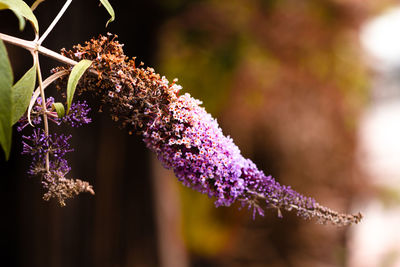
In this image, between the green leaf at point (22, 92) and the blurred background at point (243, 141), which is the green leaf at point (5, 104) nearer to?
the green leaf at point (22, 92)

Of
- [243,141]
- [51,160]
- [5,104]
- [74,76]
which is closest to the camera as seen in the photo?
[5,104]

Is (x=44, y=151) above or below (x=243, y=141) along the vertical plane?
below

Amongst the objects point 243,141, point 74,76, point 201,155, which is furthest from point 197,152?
point 243,141

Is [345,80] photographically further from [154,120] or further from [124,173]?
[154,120]

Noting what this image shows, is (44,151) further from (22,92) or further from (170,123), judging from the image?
(170,123)

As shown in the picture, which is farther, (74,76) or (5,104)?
(74,76)

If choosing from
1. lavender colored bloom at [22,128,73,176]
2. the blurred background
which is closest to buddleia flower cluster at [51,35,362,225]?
lavender colored bloom at [22,128,73,176]

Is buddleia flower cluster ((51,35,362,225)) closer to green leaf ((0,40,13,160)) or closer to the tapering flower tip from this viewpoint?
the tapering flower tip
